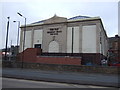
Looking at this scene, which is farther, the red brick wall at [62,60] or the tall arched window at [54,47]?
the tall arched window at [54,47]

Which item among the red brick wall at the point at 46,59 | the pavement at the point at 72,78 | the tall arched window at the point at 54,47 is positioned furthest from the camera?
the tall arched window at the point at 54,47

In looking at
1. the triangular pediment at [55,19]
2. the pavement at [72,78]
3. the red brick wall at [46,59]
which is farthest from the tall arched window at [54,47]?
the pavement at [72,78]

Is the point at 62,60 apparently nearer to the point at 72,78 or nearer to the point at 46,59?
the point at 46,59

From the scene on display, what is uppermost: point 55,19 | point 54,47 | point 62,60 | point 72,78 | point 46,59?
point 55,19

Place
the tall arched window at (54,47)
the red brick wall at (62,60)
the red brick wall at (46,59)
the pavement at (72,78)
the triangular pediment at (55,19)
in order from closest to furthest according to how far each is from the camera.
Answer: the pavement at (72,78) → the red brick wall at (62,60) → the red brick wall at (46,59) → the tall arched window at (54,47) → the triangular pediment at (55,19)

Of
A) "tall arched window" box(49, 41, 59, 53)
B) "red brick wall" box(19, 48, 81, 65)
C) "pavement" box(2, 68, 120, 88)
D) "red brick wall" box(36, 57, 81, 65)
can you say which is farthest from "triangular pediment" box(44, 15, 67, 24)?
"pavement" box(2, 68, 120, 88)

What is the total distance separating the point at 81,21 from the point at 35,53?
1487 centimetres

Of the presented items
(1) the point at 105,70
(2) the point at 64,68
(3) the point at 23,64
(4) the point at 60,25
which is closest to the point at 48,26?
(4) the point at 60,25

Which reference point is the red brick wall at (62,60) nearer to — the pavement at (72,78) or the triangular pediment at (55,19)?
the triangular pediment at (55,19)

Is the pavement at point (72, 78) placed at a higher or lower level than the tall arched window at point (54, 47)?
lower

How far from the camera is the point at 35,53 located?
45.3 m

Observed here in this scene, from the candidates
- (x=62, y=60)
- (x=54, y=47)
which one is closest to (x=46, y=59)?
(x=62, y=60)

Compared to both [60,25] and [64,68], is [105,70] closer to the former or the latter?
[64,68]

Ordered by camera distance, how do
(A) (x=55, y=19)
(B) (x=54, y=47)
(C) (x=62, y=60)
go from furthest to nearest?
(A) (x=55, y=19)
(B) (x=54, y=47)
(C) (x=62, y=60)
